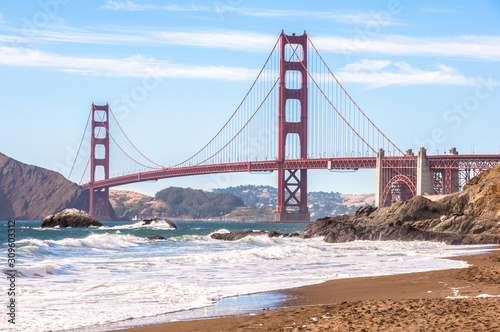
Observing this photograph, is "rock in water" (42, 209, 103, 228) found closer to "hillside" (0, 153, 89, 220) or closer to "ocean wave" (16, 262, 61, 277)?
"ocean wave" (16, 262, 61, 277)

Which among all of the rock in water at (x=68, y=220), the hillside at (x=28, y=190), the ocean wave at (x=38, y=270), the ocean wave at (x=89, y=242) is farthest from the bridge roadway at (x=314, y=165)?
the ocean wave at (x=38, y=270)

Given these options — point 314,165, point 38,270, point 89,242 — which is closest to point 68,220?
point 89,242

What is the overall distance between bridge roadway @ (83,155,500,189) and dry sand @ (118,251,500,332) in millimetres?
54739

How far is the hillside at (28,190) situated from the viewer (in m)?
134

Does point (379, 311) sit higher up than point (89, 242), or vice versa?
point (379, 311)

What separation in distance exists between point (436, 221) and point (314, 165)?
Result: 137ft

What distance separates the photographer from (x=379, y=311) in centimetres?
899

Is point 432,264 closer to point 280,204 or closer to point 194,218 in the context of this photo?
point 280,204

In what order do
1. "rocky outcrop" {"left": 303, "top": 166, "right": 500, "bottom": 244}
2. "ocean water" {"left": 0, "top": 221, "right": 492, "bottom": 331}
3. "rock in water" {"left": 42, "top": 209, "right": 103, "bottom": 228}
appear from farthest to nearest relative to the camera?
"rock in water" {"left": 42, "top": 209, "right": 103, "bottom": 228} → "rocky outcrop" {"left": 303, "top": 166, "right": 500, "bottom": 244} → "ocean water" {"left": 0, "top": 221, "right": 492, "bottom": 331}

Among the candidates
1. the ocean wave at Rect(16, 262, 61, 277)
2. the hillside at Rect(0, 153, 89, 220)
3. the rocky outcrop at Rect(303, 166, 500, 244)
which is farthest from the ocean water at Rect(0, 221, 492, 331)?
the hillside at Rect(0, 153, 89, 220)

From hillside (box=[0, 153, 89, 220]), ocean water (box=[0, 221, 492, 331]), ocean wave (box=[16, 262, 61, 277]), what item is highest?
hillside (box=[0, 153, 89, 220])

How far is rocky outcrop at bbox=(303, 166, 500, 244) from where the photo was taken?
3194cm

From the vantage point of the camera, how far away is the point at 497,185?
34344 millimetres

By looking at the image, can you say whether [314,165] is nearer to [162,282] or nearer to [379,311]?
[162,282]
